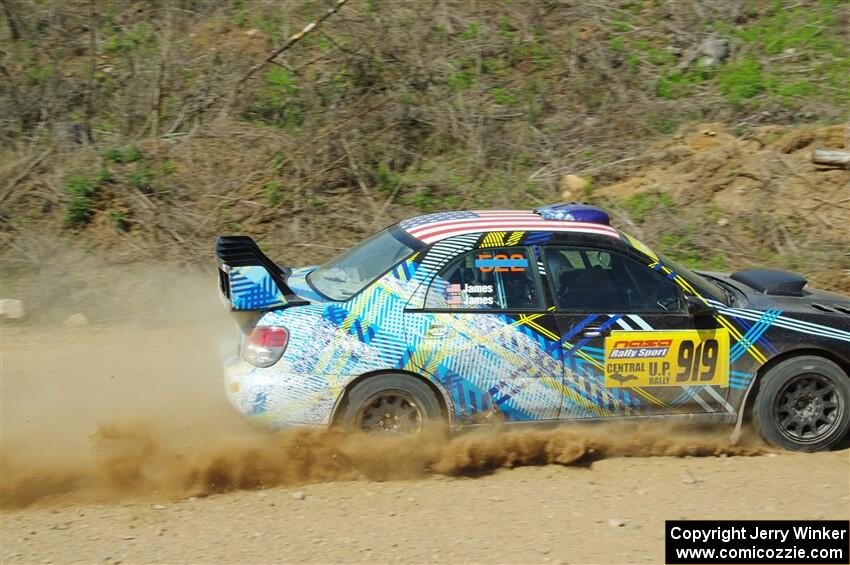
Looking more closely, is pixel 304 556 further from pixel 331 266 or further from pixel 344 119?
pixel 344 119

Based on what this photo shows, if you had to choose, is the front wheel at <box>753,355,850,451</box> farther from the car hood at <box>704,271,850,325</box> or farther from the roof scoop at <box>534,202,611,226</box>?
the roof scoop at <box>534,202,611,226</box>

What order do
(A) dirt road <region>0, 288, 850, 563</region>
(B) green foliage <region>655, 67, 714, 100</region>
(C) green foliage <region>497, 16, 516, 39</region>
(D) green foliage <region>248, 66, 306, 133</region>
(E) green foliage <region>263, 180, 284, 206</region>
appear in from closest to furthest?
(A) dirt road <region>0, 288, 850, 563</region>
(E) green foliage <region>263, 180, 284, 206</region>
(D) green foliage <region>248, 66, 306, 133</region>
(B) green foliage <region>655, 67, 714, 100</region>
(C) green foliage <region>497, 16, 516, 39</region>

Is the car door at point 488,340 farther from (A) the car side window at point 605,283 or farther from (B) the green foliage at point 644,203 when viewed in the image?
(B) the green foliage at point 644,203

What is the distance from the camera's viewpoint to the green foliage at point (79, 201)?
1088 cm

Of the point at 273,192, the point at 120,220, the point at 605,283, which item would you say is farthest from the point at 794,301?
the point at 120,220

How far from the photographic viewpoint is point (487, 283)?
19.2ft

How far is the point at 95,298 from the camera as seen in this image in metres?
9.77

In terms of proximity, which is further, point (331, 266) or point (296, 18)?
point (296, 18)

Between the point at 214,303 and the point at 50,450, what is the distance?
3776 mm

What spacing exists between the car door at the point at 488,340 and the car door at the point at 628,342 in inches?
5.5

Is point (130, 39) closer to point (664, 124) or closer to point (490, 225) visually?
point (664, 124)

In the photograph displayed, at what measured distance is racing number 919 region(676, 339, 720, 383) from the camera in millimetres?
5902

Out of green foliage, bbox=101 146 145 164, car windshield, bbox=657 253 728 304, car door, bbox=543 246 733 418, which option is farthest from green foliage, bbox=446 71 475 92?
car door, bbox=543 246 733 418

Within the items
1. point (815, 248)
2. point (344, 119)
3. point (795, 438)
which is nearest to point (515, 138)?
point (344, 119)
